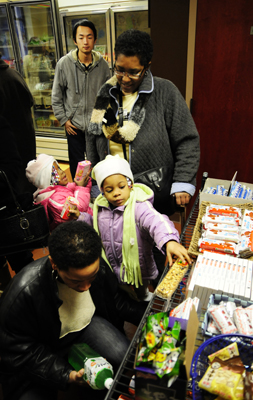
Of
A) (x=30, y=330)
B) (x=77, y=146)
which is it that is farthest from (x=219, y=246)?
(x=77, y=146)

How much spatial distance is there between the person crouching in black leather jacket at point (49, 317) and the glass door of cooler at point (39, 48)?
4.32m

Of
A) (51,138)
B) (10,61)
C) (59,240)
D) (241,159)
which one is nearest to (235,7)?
(241,159)

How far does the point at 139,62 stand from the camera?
1885mm

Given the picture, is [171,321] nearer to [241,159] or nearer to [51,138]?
[241,159]

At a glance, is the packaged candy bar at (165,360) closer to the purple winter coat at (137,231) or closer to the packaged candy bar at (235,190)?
the purple winter coat at (137,231)

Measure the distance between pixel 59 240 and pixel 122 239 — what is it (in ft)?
1.96

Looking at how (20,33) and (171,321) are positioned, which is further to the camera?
(20,33)

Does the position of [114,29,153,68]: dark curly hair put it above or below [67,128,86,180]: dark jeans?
above

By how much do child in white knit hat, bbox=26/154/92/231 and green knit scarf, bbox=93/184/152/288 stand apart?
1.44 feet

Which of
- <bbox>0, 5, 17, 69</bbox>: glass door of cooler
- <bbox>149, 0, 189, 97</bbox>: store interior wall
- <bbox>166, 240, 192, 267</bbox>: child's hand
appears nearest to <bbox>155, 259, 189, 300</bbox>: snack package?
<bbox>166, 240, 192, 267</bbox>: child's hand

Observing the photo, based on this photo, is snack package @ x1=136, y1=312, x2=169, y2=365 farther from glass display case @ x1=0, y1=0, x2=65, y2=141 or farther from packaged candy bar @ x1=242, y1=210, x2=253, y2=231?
glass display case @ x1=0, y1=0, x2=65, y2=141

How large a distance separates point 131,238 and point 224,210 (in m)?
0.59

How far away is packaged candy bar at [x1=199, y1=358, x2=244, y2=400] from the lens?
3.03 feet

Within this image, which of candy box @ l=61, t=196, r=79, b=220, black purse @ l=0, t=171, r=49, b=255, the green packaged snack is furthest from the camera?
candy box @ l=61, t=196, r=79, b=220
